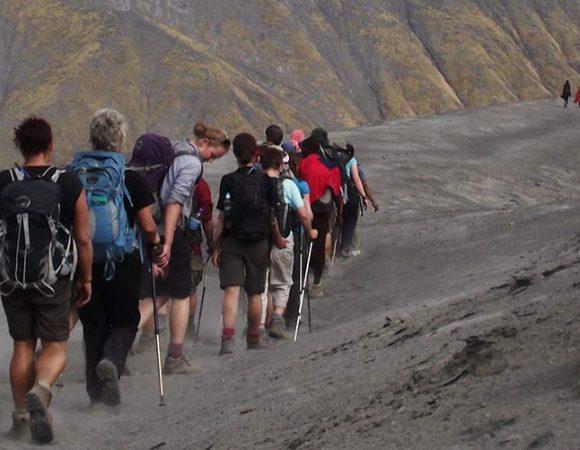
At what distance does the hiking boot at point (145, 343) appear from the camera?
9.81 metres

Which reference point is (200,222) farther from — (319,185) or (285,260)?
(319,185)

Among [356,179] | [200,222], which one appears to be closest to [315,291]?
[356,179]

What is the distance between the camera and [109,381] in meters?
7.69

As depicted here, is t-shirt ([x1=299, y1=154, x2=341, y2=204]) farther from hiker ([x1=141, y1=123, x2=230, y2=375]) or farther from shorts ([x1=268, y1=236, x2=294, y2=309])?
hiker ([x1=141, y1=123, x2=230, y2=375])

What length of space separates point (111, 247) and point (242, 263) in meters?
2.51

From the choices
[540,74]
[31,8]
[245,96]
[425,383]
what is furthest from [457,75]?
[425,383]

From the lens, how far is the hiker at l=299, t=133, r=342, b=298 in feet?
42.2

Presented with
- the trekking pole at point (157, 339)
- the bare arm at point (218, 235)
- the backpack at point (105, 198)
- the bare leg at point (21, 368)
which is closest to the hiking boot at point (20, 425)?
the bare leg at point (21, 368)

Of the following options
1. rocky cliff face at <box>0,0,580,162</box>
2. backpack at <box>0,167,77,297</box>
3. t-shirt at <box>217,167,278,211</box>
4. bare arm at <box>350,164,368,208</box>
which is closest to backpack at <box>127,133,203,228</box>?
t-shirt at <box>217,167,278,211</box>

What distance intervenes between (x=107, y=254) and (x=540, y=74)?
11905cm

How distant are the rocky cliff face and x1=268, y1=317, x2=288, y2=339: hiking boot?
72887mm

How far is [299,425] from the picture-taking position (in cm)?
641

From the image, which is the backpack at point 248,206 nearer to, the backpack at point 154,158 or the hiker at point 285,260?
the hiker at point 285,260

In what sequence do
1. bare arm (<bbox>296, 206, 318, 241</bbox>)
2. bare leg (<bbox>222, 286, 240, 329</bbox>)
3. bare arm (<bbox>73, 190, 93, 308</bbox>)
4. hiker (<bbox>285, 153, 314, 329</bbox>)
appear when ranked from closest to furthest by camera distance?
1. bare arm (<bbox>73, 190, 93, 308</bbox>)
2. bare leg (<bbox>222, 286, 240, 329</bbox>)
3. bare arm (<bbox>296, 206, 318, 241</bbox>)
4. hiker (<bbox>285, 153, 314, 329</bbox>)
